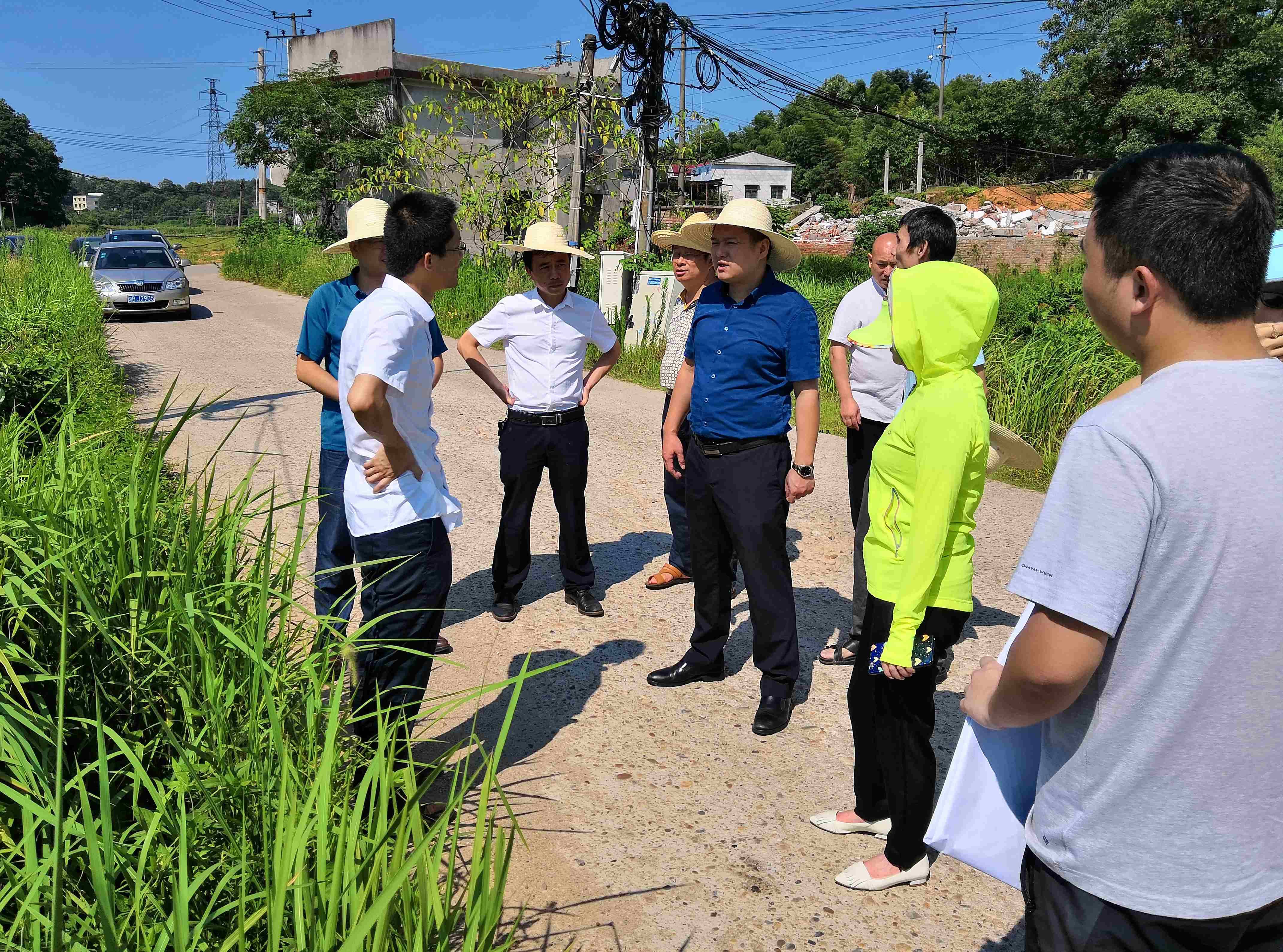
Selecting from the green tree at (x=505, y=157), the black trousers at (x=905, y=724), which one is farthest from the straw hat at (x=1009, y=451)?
the green tree at (x=505, y=157)

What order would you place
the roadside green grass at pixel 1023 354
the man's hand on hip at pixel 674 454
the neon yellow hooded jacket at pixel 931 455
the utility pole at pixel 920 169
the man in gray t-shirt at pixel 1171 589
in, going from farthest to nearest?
1. the utility pole at pixel 920 169
2. the roadside green grass at pixel 1023 354
3. the man's hand on hip at pixel 674 454
4. the neon yellow hooded jacket at pixel 931 455
5. the man in gray t-shirt at pixel 1171 589

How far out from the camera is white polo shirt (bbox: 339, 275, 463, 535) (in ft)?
9.66

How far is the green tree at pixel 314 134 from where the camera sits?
2955cm

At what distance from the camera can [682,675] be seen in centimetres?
434

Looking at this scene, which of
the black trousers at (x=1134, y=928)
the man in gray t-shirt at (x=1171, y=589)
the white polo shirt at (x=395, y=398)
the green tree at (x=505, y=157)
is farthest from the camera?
the green tree at (x=505, y=157)

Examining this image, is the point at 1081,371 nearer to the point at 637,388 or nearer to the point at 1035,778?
the point at 637,388

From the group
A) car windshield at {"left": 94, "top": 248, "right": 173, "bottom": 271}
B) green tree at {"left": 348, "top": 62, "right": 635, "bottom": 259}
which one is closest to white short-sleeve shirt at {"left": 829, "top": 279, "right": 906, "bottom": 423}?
green tree at {"left": 348, "top": 62, "right": 635, "bottom": 259}

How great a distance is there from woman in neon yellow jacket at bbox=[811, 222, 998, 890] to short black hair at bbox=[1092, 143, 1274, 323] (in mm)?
1188

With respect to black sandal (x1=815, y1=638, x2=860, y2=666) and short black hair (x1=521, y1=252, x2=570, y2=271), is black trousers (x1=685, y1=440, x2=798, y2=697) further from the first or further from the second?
short black hair (x1=521, y1=252, x2=570, y2=271)

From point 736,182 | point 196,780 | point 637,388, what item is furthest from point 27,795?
point 736,182

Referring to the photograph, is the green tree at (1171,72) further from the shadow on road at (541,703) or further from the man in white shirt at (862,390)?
the shadow on road at (541,703)

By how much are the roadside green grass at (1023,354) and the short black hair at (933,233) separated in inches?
116

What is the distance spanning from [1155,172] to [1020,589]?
634mm

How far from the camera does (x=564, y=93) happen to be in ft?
54.7
